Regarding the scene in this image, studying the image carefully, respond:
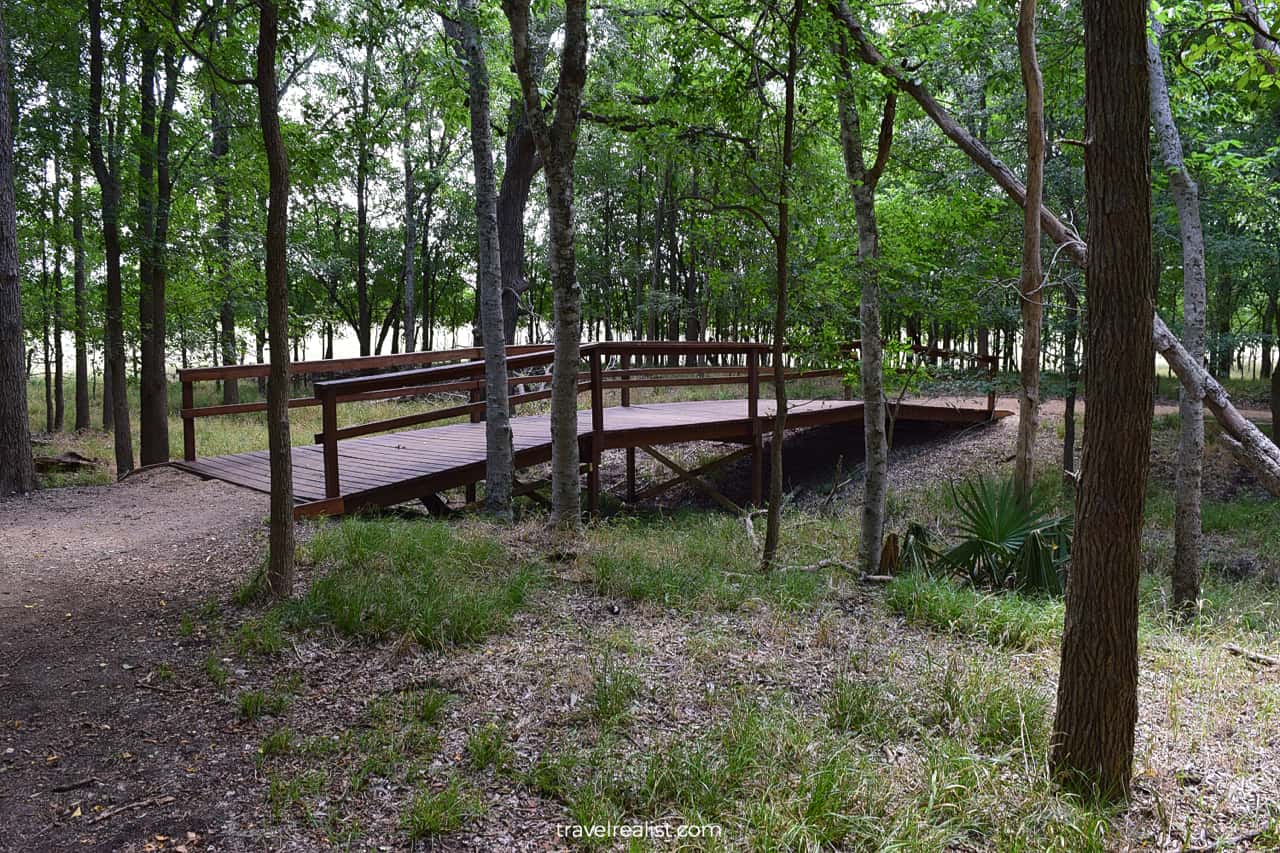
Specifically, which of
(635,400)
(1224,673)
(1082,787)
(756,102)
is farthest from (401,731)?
(635,400)

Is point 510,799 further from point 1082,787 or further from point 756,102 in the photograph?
point 756,102

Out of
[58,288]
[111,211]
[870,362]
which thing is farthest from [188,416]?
[58,288]

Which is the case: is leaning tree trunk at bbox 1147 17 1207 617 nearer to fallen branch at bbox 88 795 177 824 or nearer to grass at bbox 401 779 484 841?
grass at bbox 401 779 484 841

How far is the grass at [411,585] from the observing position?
13.6 ft

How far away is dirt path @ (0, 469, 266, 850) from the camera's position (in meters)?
2.58

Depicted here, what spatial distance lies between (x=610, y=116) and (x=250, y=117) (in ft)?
12.1

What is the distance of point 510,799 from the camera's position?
8.91 feet

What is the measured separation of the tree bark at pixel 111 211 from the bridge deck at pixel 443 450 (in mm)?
2300

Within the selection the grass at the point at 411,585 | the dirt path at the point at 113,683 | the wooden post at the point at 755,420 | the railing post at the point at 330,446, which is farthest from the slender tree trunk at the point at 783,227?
the wooden post at the point at 755,420

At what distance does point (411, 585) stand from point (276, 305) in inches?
74.1

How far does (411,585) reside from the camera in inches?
182

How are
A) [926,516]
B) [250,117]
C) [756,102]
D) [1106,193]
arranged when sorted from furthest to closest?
[926,516] → [250,117] → [756,102] → [1106,193]

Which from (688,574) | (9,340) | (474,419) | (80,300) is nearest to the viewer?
(688,574)

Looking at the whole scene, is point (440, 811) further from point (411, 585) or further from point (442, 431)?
point (442, 431)
